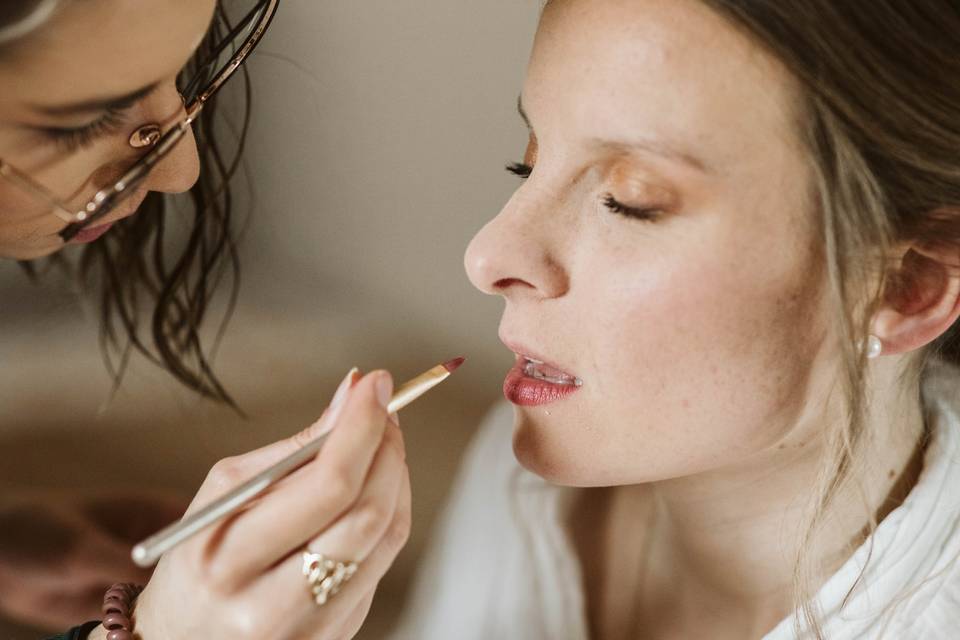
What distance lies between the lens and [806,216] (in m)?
0.77

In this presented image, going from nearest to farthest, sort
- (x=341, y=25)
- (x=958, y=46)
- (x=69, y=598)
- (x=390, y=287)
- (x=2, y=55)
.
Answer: (x=2, y=55) → (x=958, y=46) → (x=69, y=598) → (x=341, y=25) → (x=390, y=287)

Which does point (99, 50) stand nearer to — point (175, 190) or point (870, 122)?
point (175, 190)

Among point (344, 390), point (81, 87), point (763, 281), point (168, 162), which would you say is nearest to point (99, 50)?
point (81, 87)

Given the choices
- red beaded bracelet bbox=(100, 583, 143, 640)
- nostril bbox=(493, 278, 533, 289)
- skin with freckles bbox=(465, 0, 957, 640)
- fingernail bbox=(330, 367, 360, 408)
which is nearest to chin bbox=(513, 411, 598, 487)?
skin with freckles bbox=(465, 0, 957, 640)

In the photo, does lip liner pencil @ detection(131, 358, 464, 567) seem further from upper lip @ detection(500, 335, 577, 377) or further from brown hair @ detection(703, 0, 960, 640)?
brown hair @ detection(703, 0, 960, 640)

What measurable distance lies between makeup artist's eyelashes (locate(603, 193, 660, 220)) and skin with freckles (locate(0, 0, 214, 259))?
12.9 inches

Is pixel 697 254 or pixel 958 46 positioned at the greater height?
pixel 958 46

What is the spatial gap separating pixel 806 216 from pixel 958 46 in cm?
17

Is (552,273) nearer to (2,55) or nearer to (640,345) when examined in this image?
(640,345)

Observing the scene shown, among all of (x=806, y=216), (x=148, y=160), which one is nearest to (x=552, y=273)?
(x=806, y=216)

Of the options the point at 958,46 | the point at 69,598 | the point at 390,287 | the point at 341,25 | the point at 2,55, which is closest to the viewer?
the point at 2,55

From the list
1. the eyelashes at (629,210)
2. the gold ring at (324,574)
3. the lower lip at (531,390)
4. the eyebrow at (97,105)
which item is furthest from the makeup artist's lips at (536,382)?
the eyebrow at (97,105)

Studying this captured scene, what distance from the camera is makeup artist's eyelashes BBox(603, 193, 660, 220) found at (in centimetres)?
77

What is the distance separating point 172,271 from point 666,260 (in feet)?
2.05
